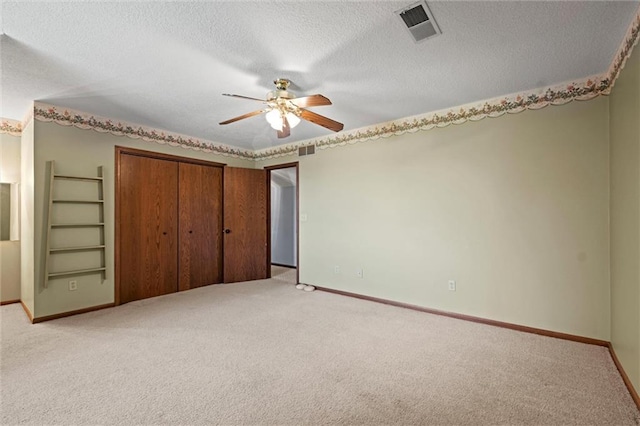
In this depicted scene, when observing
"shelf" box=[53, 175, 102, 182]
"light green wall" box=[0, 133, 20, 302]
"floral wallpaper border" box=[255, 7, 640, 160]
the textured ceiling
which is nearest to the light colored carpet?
"light green wall" box=[0, 133, 20, 302]

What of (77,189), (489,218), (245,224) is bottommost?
(245,224)

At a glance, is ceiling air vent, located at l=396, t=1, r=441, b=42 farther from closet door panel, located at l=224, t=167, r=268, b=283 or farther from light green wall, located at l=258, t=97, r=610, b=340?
closet door panel, located at l=224, t=167, r=268, b=283

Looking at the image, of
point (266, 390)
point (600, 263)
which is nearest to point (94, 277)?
point (266, 390)

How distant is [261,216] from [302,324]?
8.53 ft

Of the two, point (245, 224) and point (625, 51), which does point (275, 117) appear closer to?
point (625, 51)

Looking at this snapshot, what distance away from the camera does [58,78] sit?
2.55 metres

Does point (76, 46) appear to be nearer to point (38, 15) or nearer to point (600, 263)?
point (38, 15)

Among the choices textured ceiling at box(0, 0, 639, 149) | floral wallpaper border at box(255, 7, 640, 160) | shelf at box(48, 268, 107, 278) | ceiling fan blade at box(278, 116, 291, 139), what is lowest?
shelf at box(48, 268, 107, 278)

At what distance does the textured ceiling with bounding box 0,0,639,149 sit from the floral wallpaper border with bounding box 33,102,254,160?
16cm

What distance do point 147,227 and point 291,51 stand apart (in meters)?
3.18

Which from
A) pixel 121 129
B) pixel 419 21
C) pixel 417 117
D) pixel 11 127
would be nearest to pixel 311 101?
pixel 419 21

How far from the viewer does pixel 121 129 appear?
12.3ft

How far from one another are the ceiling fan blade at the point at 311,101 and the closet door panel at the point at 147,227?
8.87 ft

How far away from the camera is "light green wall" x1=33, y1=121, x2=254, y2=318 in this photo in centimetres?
310
